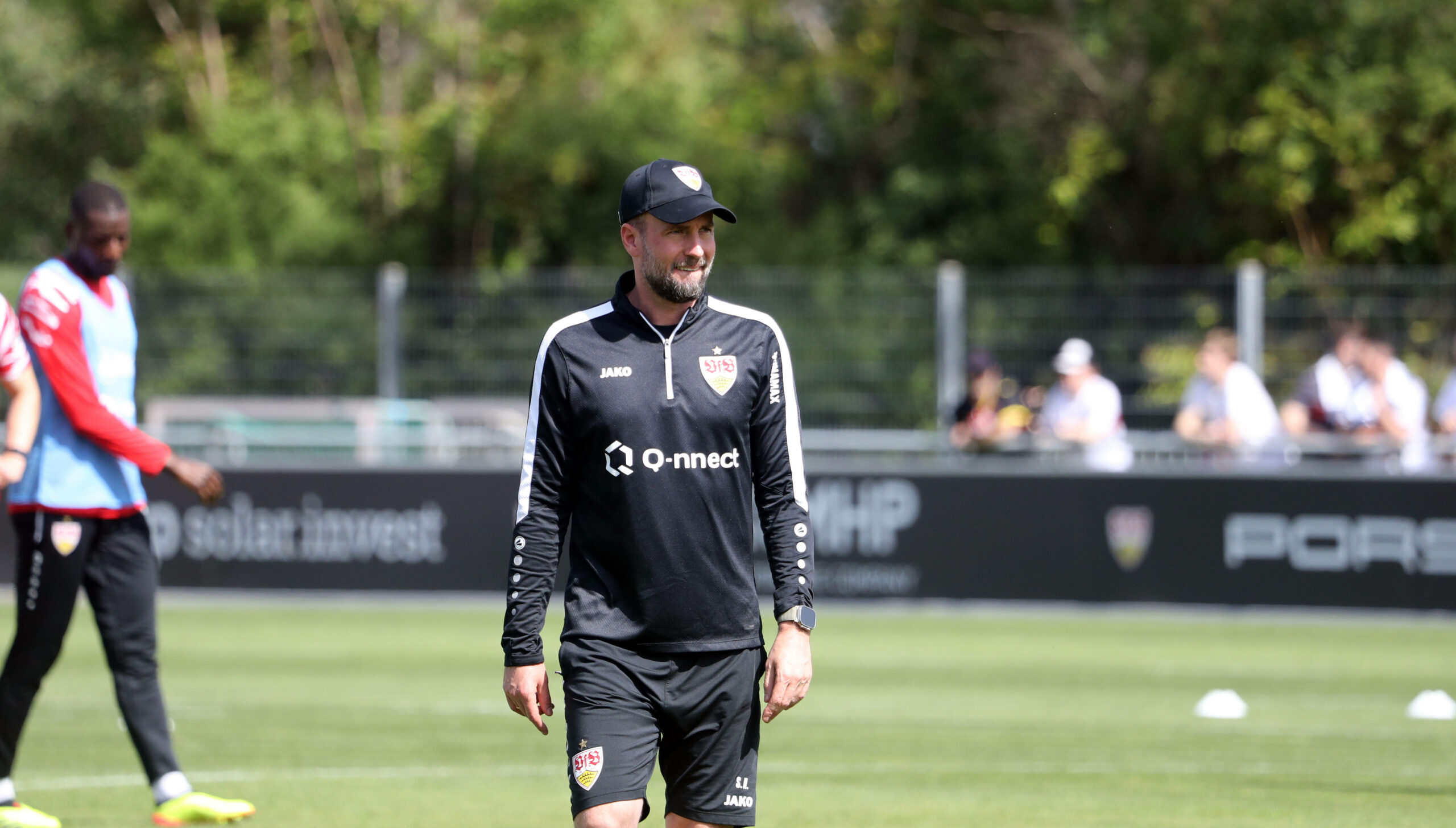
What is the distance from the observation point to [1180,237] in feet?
99.2

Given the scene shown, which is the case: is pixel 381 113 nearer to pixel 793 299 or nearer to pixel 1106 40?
pixel 1106 40

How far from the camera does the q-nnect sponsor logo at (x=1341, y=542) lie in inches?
650

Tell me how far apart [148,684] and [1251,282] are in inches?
519

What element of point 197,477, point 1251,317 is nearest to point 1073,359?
point 1251,317

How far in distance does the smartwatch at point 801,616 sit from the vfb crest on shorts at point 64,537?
3430mm

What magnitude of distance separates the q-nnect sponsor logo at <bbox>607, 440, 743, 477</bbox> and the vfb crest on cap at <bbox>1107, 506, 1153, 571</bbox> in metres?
12.4

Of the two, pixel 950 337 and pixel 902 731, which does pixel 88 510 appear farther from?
pixel 950 337

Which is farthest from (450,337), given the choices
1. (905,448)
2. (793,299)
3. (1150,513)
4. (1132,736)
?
(1132,736)

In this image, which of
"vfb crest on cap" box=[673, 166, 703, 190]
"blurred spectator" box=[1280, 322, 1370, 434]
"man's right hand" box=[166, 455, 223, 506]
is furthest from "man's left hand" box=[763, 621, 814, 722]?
"blurred spectator" box=[1280, 322, 1370, 434]

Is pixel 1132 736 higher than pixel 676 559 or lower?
lower

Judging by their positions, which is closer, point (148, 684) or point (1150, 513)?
point (148, 684)

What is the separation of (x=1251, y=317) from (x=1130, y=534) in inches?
107

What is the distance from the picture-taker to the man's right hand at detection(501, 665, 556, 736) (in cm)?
532

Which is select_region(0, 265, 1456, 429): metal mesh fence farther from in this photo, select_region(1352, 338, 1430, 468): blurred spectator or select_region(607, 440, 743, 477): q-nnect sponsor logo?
select_region(607, 440, 743, 477): q-nnect sponsor logo
